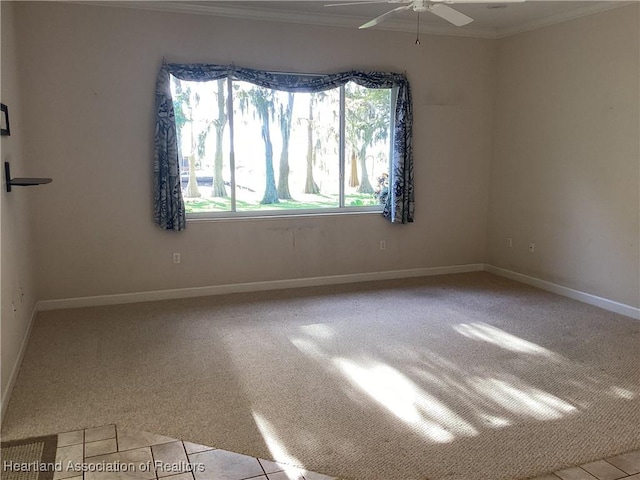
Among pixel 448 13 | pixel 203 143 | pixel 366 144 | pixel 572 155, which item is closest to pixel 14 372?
pixel 203 143

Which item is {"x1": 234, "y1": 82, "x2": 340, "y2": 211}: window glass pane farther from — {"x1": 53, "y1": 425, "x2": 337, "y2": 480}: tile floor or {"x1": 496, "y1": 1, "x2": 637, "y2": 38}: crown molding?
{"x1": 53, "y1": 425, "x2": 337, "y2": 480}: tile floor

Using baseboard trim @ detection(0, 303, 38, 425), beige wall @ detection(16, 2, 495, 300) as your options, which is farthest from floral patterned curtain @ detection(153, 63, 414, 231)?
baseboard trim @ detection(0, 303, 38, 425)

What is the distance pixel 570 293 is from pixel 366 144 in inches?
100

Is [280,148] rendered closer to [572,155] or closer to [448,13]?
[448,13]

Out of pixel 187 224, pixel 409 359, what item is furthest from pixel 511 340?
pixel 187 224

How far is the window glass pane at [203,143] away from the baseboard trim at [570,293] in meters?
3.16

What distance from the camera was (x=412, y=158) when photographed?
18.5 feet

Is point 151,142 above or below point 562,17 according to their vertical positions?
below

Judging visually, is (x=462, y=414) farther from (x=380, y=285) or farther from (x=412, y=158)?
(x=412, y=158)

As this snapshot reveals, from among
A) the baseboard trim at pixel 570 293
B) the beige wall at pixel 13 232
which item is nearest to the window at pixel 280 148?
the beige wall at pixel 13 232

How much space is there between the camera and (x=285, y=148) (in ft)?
17.8

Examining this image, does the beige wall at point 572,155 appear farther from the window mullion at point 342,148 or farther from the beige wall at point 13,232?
the beige wall at point 13,232

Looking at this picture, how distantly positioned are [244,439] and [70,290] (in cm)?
290

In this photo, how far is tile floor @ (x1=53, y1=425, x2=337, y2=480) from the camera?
7.70 feet
